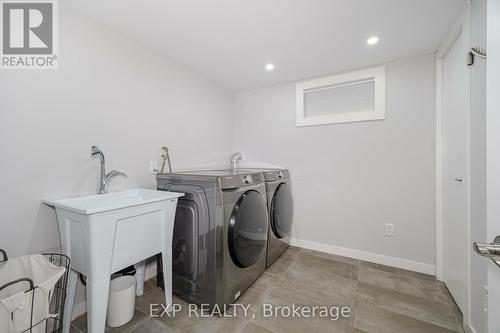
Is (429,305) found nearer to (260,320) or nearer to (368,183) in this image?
(368,183)

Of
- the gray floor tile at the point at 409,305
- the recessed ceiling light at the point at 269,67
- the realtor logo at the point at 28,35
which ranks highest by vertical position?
the recessed ceiling light at the point at 269,67

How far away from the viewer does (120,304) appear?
1261 millimetres

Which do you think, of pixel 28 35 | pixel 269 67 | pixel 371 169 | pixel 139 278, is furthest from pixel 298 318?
pixel 28 35

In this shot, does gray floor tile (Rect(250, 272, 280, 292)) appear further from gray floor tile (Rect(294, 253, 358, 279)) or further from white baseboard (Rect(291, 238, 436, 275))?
white baseboard (Rect(291, 238, 436, 275))

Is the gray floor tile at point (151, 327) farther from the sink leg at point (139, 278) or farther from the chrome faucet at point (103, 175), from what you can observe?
the chrome faucet at point (103, 175)

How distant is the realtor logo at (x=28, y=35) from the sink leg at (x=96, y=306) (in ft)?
4.44

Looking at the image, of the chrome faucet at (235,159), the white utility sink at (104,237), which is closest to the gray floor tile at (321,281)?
the white utility sink at (104,237)

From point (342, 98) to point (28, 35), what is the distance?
8.90 feet

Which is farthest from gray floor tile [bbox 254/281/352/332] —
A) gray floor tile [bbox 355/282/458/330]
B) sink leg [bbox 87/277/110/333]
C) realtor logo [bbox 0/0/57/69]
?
realtor logo [bbox 0/0/57/69]

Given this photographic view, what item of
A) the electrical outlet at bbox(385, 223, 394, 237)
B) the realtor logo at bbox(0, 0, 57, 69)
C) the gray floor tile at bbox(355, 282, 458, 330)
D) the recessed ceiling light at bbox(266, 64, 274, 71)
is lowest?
the gray floor tile at bbox(355, 282, 458, 330)

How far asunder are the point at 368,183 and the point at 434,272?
0.98 metres

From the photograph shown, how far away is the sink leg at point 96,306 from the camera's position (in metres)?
0.97

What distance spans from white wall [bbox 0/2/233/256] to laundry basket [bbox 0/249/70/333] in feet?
0.67

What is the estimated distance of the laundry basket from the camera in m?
0.78
